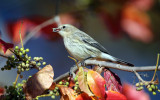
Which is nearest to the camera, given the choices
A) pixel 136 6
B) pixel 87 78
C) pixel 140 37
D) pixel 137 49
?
pixel 87 78

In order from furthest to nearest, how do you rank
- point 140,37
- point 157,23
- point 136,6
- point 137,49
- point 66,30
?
point 137,49
point 157,23
point 140,37
point 66,30
point 136,6

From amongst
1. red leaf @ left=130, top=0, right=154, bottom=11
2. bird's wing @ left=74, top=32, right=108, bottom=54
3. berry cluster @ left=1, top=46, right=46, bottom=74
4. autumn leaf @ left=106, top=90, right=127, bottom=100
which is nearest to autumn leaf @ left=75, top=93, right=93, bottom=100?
autumn leaf @ left=106, top=90, right=127, bottom=100

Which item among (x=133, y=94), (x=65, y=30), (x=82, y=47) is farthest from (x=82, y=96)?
(x=65, y=30)

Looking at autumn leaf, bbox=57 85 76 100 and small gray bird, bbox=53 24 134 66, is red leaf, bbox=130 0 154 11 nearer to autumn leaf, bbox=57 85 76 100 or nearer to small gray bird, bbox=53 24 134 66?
small gray bird, bbox=53 24 134 66

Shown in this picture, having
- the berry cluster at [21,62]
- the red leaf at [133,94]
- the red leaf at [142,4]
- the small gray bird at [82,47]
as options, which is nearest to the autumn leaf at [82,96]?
the berry cluster at [21,62]

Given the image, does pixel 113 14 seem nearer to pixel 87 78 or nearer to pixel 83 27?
pixel 83 27

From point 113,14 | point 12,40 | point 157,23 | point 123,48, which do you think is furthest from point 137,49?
point 12,40

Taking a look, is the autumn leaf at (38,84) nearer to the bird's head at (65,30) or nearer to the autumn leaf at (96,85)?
the autumn leaf at (96,85)
